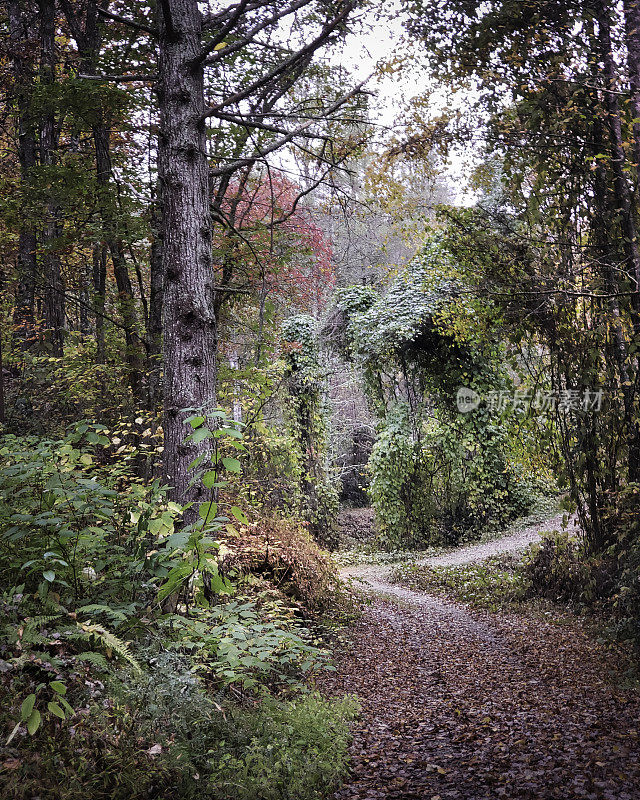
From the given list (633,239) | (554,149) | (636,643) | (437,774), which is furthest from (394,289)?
(437,774)

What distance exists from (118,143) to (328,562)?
8271 millimetres

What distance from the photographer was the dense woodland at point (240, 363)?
8.46 feet

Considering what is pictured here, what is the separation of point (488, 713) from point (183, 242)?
4142 millimetres

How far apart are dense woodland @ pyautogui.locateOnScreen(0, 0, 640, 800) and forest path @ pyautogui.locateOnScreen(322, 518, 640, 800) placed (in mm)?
322

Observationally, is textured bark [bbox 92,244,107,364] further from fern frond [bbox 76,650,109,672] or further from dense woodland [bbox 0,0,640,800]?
fern frond [bbox 76,650,109,672]

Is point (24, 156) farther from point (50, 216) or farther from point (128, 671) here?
point (128, 671)

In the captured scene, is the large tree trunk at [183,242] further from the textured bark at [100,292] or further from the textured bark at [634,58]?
the textured bark at [100,292]

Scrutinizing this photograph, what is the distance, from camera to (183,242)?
4191 millimetres

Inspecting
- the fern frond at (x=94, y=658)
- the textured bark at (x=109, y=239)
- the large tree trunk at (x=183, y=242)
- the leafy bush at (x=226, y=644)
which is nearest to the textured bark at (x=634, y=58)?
the large tree trunk at (x=183, y=242)

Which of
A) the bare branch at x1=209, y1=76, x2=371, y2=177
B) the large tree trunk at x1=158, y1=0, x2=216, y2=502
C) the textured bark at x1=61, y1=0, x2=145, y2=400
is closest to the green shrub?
the large tree trunk at x1=158, y1=0, x2=216, y2=502

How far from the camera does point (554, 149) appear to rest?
5438 mm

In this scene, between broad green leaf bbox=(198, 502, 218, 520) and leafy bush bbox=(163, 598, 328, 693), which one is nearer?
broad green leaf bbox=(198, 502, 218, 520)

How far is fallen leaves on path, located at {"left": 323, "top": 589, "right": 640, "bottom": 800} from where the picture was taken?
2.87 metres

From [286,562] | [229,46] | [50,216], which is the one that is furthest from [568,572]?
[50,216]
